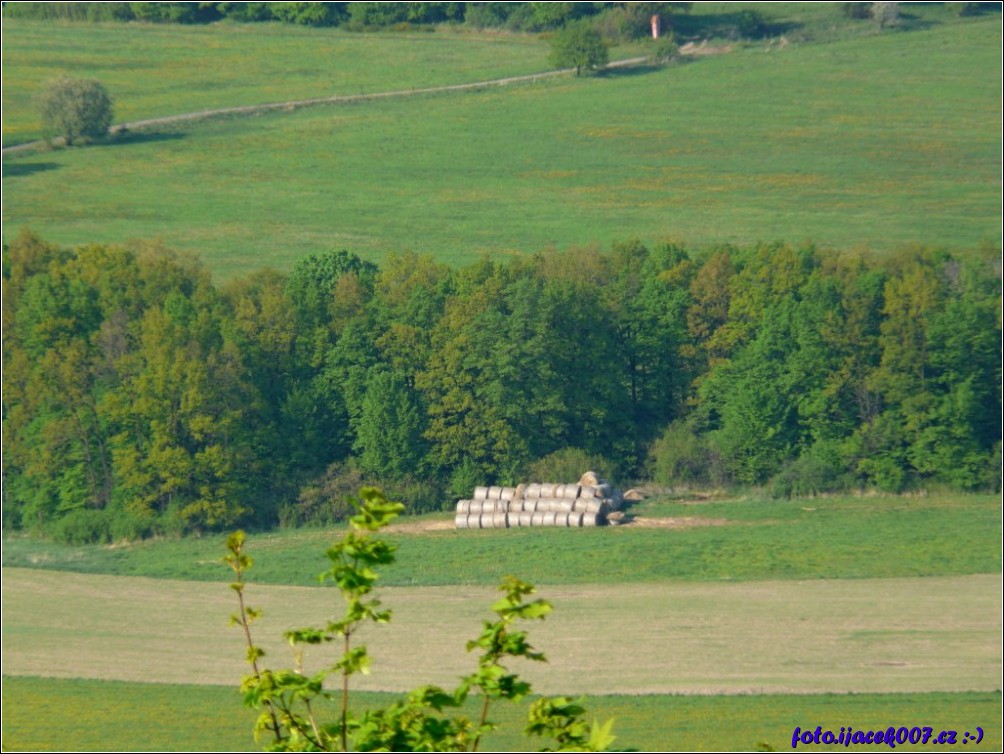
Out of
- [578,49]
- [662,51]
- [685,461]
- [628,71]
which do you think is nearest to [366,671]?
[685,461]

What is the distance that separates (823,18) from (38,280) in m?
29.9

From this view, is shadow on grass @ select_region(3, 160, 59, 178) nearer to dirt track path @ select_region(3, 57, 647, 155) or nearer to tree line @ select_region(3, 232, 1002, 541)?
dirt track path @ select_region(3, 57, 647, 155)

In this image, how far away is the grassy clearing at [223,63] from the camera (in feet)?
130

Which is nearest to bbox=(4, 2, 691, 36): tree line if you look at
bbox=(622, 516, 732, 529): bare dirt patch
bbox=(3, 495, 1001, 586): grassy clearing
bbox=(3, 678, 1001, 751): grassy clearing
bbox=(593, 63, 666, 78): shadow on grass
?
bbox=(593, 63, 666, 78): shadow on grass

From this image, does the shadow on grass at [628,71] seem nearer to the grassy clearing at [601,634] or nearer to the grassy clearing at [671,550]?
the grassy clearing at [671,550]

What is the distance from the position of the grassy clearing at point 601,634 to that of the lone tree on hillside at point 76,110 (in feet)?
52.2

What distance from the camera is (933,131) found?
4181 cm

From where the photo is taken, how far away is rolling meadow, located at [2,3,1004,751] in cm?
2056

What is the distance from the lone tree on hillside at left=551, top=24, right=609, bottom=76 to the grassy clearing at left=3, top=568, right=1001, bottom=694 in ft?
74.3

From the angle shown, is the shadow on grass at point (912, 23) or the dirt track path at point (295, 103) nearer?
the dirt track path at point (295, 103)

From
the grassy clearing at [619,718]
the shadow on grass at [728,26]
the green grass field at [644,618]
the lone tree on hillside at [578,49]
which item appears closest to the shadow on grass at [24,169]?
the green grass field at [644,618]

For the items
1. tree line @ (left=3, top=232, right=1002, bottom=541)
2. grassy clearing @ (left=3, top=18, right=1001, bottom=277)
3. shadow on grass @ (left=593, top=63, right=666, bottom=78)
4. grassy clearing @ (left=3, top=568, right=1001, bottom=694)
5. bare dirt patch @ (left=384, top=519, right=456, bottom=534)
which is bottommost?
grassy clearing @ (left=3, top=568, right=1001, bottom=694)

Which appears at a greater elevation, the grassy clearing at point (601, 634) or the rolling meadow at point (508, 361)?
the rolling meadow at point (508, 361)

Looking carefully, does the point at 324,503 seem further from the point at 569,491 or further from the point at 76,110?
the point at 76,110
